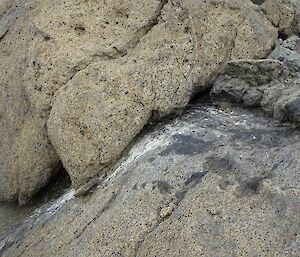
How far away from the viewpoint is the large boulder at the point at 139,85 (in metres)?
8.91

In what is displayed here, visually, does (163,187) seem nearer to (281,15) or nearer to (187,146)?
(187,146)

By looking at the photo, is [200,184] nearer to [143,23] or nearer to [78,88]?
[78,88]

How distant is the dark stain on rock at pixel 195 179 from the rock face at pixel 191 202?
0.02 m

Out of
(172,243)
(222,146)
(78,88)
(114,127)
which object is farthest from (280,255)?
(78,88)

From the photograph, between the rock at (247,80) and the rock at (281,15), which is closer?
the rock at (247,80)

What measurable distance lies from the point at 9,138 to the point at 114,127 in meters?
2.38

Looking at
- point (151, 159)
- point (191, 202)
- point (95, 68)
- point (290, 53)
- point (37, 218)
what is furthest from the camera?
point (290, 53)

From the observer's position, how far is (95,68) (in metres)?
9.29

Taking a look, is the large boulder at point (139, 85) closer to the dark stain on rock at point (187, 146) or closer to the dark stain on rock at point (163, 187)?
the dark stain on rock at point (187, 146)

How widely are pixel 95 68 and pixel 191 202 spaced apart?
10.7 feet

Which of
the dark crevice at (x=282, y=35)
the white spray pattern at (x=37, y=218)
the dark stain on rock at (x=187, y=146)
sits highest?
the dark crevice at (x=282, y=35)

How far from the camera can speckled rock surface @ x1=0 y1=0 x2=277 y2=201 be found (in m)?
8.99

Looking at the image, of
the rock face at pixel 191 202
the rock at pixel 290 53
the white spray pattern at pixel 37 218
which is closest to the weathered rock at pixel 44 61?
the white spray pattern at pixel 37 218

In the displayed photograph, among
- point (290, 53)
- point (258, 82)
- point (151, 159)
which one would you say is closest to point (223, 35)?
point (258, 82)
